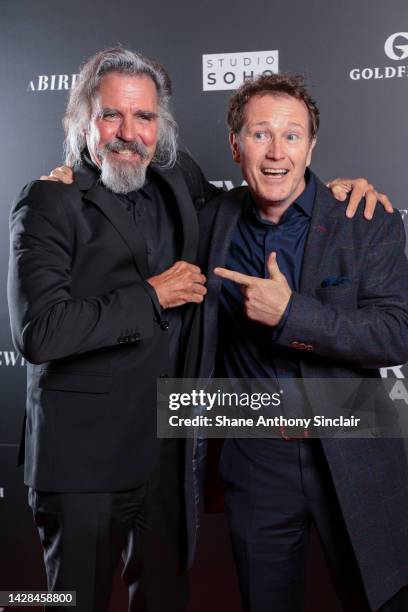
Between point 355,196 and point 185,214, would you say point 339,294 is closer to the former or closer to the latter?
point 355,196

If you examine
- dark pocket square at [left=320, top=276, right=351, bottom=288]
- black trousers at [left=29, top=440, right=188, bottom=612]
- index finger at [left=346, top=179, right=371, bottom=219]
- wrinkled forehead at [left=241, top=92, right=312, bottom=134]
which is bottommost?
black trousers at [left=29, top=440, right=188, bottom=612]

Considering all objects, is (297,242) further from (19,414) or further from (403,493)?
(19,414)

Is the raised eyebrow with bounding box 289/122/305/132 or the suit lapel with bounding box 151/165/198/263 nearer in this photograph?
the raised eyebrow with bounding box 289/122/305/132

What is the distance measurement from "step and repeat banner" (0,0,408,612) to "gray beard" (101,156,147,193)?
33.9 inches

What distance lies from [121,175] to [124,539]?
1035 millimetres

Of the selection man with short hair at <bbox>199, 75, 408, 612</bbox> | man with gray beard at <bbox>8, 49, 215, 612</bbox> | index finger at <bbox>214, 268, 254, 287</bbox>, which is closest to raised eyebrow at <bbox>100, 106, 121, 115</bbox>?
man with gray beard at <bbox>8, 49, 215, 612</bbox>

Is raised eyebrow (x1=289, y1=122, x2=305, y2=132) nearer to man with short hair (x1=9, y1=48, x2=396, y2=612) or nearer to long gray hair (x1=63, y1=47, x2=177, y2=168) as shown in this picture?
man with short hair (x1=9, y1=48, x2=396, y2=612)

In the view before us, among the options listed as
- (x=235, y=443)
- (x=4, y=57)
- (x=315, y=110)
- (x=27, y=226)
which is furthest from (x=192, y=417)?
(x=4, y=57)

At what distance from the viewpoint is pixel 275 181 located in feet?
5.93

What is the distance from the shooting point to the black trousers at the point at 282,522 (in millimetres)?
1765

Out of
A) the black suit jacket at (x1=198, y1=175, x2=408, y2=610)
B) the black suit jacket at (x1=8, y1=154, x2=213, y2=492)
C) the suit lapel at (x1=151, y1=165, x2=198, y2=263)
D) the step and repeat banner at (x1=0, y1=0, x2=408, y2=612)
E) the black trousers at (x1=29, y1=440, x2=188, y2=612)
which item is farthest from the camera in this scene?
the step and repeat banner at (x1=0, y1=0, x2=408, y2=612)

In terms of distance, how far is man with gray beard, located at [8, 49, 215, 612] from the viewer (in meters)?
1.78

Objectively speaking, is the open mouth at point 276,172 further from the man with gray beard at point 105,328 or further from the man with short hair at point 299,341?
the man with gray beard at point 105,328

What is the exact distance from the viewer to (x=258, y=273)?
1.84 m
